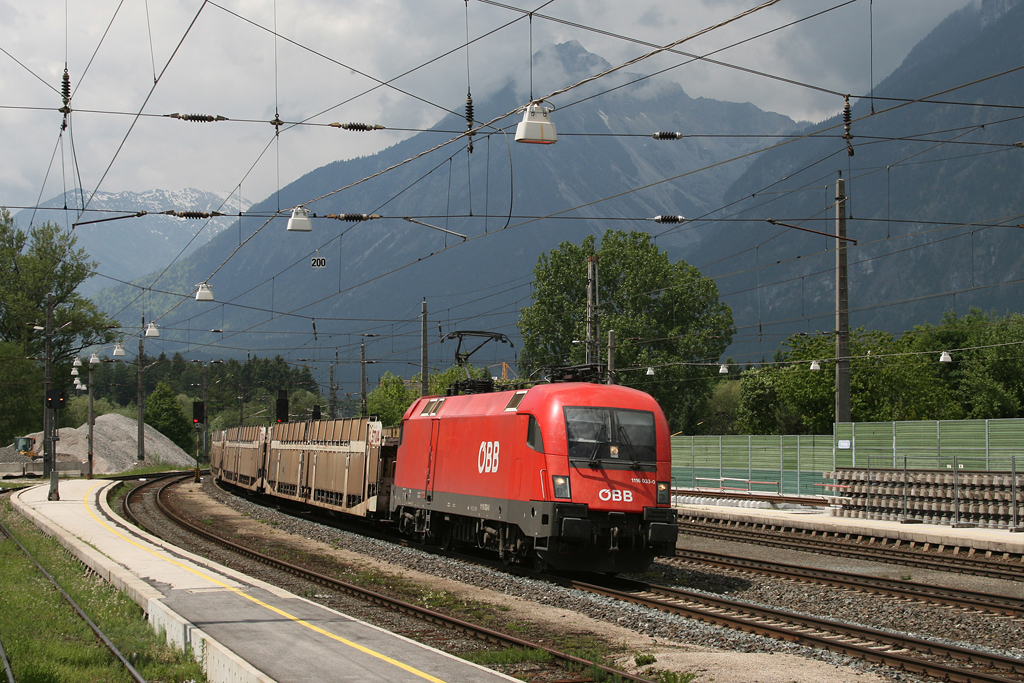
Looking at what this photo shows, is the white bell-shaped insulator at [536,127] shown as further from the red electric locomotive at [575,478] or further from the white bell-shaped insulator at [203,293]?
the white bell-shaped insulator at [203,293]

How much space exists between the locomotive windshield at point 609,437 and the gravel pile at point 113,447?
51.0 metres

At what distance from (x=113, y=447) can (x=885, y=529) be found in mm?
62194

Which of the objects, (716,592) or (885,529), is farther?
(885,529)

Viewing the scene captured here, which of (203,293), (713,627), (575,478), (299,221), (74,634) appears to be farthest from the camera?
(203,293)

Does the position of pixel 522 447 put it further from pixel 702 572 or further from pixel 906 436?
pixel 906 436

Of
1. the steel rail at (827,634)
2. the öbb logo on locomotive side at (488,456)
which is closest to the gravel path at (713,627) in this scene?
the steel rail at (827,634)

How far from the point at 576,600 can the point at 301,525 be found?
1665 centimetres

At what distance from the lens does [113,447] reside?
2810 inches

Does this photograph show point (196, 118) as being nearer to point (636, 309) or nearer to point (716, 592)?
point (716, 592)

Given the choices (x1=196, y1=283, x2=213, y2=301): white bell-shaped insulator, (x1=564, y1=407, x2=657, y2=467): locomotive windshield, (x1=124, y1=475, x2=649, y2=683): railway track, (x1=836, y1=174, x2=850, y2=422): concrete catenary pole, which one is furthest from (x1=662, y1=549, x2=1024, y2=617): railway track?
(x1=196, y1=283, x2=213, y2=301): white bell-shaped insulator

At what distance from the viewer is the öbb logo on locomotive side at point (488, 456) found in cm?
1800

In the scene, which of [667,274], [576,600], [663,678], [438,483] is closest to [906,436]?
[438,483]

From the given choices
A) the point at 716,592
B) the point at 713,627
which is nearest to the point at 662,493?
the point at 716,592

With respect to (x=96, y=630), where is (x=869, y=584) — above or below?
below
